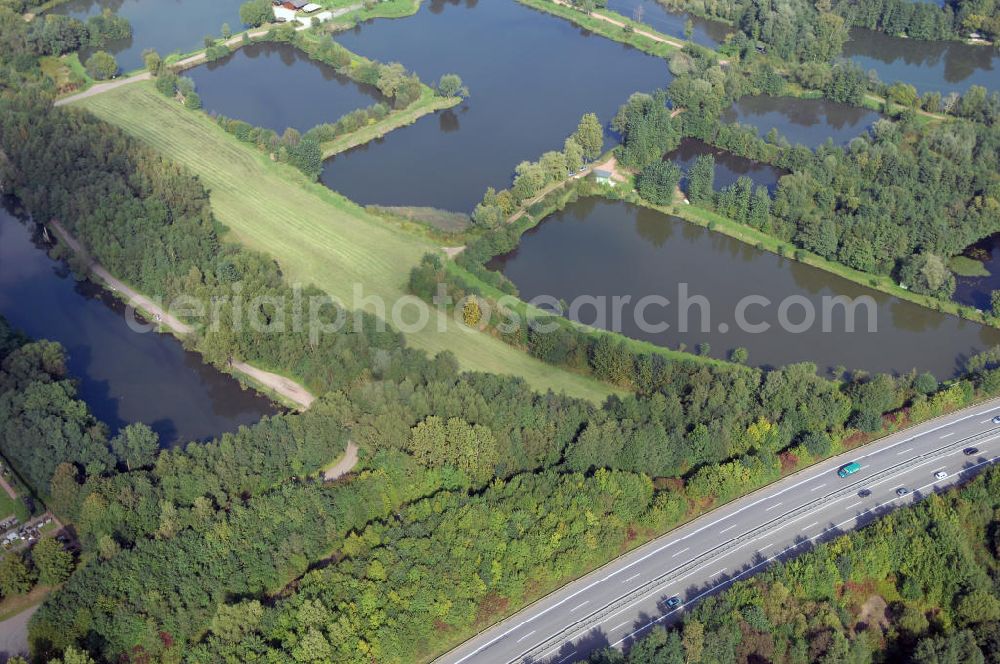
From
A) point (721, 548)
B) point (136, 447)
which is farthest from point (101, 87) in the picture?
point (721, 548)

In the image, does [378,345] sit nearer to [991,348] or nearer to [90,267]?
[90,267]

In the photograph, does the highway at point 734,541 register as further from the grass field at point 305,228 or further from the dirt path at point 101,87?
the dirt path at point 101,87

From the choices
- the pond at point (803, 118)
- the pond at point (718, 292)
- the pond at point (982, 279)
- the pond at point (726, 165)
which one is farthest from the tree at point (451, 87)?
the pond at point (982, 279)

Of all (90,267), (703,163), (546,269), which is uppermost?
(703,163)

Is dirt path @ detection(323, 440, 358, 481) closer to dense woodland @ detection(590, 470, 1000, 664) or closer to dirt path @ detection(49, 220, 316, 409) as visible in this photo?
dirt path @ detection(49, 220, 316, 409)

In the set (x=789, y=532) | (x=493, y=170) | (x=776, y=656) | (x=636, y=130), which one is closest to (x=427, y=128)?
(x=493, y=170)

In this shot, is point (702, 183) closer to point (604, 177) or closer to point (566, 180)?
point (604, 177)

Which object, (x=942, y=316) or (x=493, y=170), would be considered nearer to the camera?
(x=942, y=316)

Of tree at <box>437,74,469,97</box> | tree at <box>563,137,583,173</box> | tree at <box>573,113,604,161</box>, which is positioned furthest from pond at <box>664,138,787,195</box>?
tree at <box>437,74,469,97</box>
